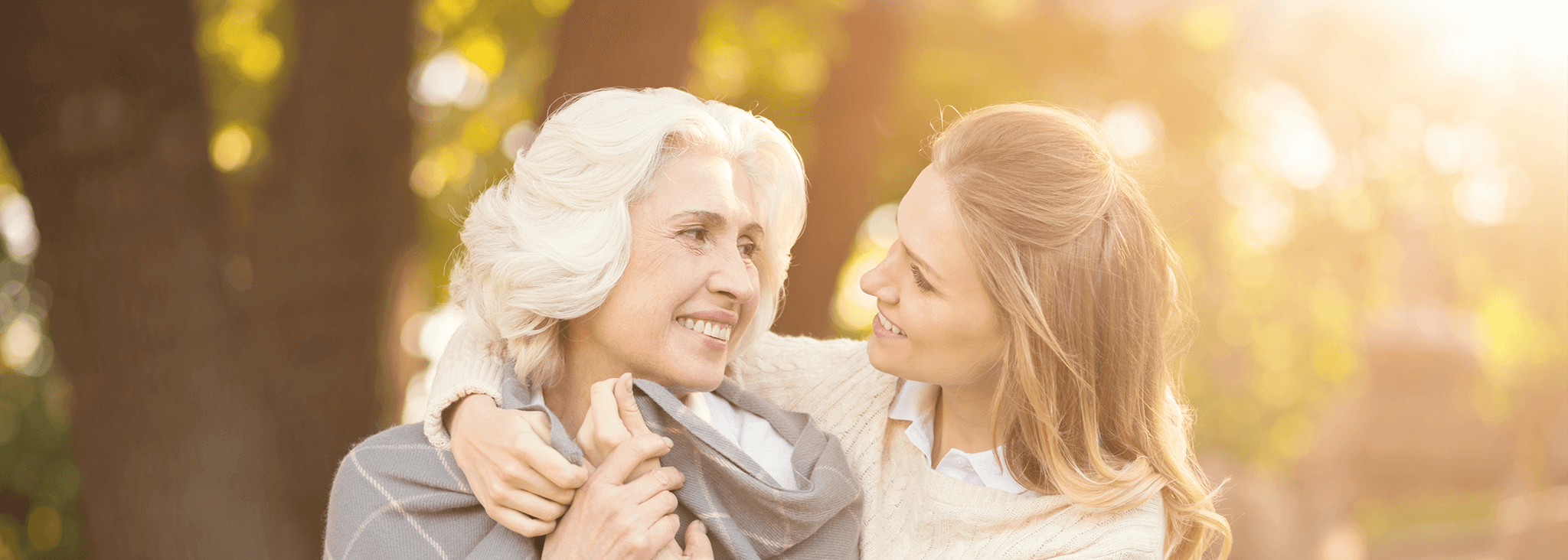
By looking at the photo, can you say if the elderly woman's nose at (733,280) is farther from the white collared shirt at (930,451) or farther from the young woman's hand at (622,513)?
the white collared shirt at (930,451)

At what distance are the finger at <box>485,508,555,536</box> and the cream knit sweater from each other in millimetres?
380

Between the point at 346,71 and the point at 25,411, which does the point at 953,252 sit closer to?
the point at 346,71

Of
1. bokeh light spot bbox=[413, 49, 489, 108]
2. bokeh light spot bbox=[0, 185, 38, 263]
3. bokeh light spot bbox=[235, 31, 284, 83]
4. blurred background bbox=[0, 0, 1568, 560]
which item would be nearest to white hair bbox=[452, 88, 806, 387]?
blurred background bbox=[0, 0, 1568, 560]

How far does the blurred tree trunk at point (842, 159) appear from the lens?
20.2ft

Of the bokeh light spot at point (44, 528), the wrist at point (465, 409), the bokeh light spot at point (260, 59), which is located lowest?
the bokeh light spot at point (44, 528)

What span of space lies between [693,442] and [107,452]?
154 inches

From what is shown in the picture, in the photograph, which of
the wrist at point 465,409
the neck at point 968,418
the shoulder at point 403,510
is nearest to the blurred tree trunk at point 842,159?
the neck at point 968,418

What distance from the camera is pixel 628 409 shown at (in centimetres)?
213

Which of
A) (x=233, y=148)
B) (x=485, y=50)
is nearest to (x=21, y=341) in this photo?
(x=233, y=148)

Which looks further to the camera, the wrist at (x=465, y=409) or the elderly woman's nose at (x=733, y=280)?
the elderly woman's nose at (x=733, y=280)

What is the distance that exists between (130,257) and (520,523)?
12.3 feet

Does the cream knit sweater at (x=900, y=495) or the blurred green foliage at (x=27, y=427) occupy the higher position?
the cream knit sweater at (x=900, y=495)

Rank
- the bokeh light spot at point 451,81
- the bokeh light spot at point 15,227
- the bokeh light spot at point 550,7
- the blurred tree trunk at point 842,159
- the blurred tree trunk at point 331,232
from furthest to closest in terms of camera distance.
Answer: the bokeh light spot at point 15,227, the bokeh light spot at point 451,81, the bokeh light spot at point 550,7, the blurred tree trunk at point 842,159, the blurred tree trunk at point 331,232

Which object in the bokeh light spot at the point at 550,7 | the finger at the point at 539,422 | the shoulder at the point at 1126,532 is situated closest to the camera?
→ the finger at the point at 539,422
